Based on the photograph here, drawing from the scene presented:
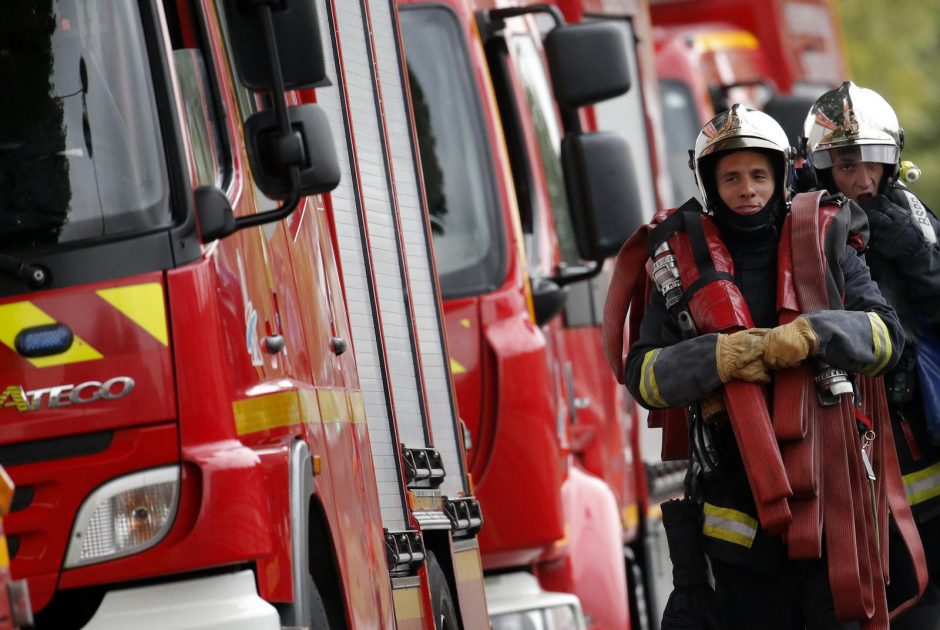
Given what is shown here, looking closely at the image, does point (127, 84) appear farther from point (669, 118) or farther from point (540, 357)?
point (669, 118)

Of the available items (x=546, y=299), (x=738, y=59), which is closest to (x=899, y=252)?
(x=546, y=299)

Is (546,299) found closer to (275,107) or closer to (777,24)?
(275,107)

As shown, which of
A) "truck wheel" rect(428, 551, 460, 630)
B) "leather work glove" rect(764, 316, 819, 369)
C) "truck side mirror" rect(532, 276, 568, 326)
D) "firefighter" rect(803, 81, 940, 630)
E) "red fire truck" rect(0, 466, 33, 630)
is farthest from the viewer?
"truck side mirror" rect(532, 276, 568, 326)

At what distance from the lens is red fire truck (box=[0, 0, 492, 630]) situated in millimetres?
4570

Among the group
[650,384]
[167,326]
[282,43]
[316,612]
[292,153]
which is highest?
[282,43]

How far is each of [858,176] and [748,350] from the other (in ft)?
3.76

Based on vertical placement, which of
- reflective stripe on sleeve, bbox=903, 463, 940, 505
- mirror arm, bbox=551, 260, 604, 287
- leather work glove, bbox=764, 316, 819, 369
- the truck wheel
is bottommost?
the truck wheel

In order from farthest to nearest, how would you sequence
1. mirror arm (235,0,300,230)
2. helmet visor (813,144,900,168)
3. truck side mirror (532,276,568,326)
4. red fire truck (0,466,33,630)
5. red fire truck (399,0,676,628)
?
truck side mirror (532,276,568,326)
red fire truck (399,0,676,628)
helmet visor (813,144,900,168)
mirror arm (235,0,300,230)
red fire truck (0,466,33,630)

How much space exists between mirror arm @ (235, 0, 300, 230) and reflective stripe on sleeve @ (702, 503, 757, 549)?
5.02ft

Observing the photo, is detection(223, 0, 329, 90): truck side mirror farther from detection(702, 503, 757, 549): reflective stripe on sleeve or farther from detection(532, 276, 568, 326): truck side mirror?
detection(532, 276, 568, 326): truck side mirror

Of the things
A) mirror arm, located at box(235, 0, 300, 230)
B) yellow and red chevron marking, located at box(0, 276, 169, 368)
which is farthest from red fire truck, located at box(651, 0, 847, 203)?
yellow and red chevron marking, located at box(0, 276, 169, 368)

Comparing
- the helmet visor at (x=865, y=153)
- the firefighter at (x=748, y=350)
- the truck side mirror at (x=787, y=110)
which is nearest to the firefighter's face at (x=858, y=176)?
the helmet visor at (x=865, y=153)

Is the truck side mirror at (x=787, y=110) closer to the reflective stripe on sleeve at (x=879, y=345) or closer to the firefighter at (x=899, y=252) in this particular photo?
the firefighter at (x=899, y=252)

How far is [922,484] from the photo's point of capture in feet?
20.8
